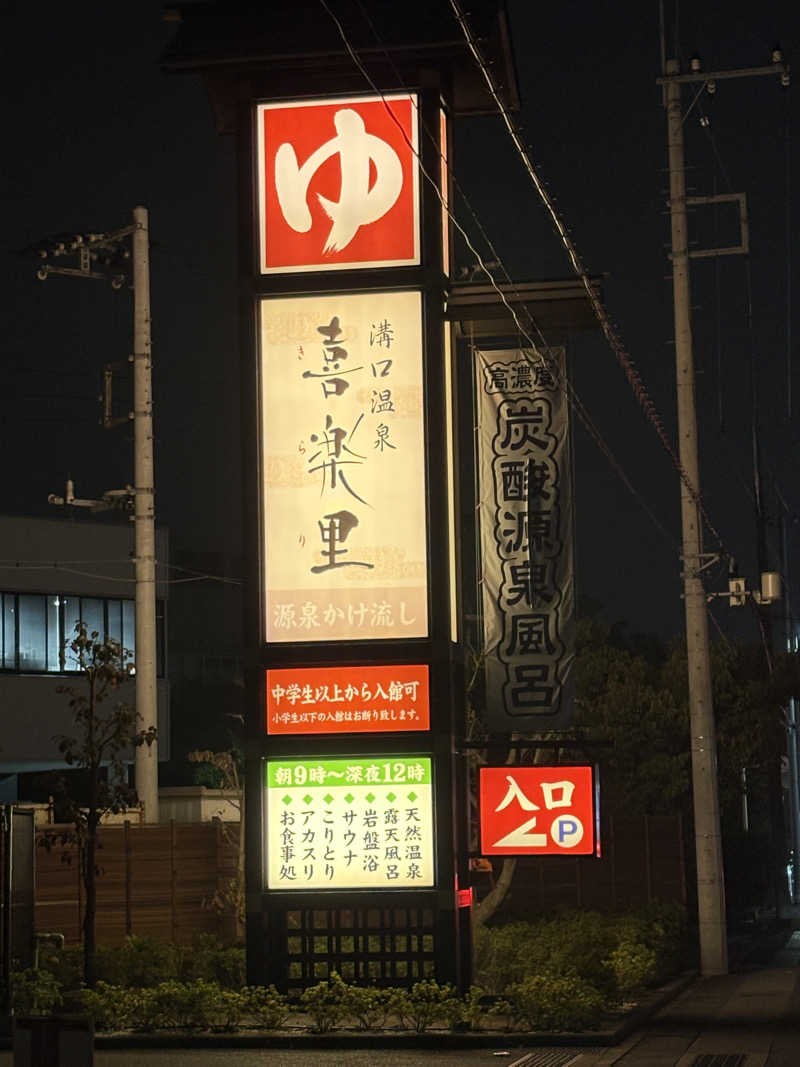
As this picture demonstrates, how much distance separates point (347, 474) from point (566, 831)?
4835 millimetres

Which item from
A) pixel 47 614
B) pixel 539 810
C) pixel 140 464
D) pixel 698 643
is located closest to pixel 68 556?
pixel 47 614

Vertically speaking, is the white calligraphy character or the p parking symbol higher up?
the white calligraphy character

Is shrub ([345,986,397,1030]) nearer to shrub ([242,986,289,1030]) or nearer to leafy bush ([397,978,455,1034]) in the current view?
leafy bush ([397,978,455,1034])

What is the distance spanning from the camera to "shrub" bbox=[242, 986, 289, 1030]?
739 inches

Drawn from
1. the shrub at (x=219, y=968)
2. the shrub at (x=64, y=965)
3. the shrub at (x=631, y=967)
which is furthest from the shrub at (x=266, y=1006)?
the shrub at (x=631, y=967)

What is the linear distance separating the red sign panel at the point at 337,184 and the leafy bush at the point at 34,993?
8.84 metres

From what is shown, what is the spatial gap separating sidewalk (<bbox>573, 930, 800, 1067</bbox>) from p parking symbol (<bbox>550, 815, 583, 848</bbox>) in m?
2.21

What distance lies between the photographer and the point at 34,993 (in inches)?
789

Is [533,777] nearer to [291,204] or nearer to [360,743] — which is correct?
[360,743]

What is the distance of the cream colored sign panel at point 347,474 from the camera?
20266 mm

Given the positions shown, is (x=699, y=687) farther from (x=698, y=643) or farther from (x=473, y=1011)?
(x=473, y=1011)

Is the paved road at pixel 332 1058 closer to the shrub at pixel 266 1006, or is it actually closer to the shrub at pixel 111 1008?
the shrub at pixel 266 1006

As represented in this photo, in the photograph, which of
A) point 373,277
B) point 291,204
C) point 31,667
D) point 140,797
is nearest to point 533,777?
point 373,277

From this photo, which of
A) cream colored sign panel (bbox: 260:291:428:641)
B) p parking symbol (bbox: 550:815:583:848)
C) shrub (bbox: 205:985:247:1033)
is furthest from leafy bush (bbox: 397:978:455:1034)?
cream colored sign panel (bbox: 260:291:428:641)
